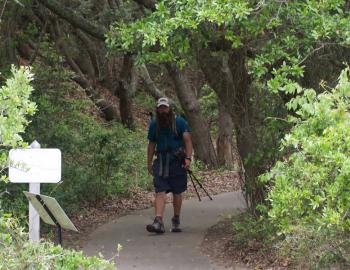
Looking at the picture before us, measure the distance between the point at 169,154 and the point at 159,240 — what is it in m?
1.29

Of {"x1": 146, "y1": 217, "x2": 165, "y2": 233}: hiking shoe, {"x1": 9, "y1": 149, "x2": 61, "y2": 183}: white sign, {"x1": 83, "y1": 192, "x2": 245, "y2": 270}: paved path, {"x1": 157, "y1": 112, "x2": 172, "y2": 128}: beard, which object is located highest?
{"x1": 157, "y1": 112, "x2": 172, "y2": 128}: beard

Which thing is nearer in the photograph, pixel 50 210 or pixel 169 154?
pixel 50 210

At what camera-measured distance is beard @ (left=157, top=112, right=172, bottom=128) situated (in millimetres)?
11266

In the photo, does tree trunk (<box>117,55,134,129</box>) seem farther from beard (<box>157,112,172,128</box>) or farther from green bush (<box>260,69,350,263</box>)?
green bush (<box>260,69,350,263</box>)

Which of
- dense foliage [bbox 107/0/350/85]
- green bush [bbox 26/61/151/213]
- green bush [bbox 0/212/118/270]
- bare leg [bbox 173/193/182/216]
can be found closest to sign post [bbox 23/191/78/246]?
green bush [bbox 0/212/118/270]

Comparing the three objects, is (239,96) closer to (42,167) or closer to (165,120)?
(165,120)

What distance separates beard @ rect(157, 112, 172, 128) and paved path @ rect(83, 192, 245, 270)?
161 centimetres

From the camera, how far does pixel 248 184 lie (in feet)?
33.8

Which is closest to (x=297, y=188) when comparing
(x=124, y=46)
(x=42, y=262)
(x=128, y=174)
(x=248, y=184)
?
(x=42, y=262)

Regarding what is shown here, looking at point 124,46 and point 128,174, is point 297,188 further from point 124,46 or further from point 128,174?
point 128,174

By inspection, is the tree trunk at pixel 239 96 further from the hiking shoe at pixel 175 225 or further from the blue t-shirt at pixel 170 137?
the hiking shoe at pixel 175 225

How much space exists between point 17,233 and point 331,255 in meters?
2.39

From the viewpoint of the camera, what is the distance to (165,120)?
37.1 feet

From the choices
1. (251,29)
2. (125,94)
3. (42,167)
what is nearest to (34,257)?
(42,167)
